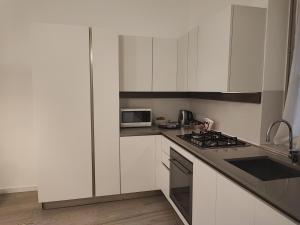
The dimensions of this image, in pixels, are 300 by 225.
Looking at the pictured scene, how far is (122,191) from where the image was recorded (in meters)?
2.79

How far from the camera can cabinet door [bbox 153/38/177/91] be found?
9.75ft

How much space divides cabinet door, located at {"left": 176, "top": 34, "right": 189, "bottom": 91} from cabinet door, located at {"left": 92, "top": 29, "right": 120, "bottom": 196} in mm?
827

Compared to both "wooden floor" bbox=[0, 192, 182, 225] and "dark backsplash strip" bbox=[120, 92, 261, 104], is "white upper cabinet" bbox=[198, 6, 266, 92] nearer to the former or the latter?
"dark backsplash strip" bbox=[120, 92, 261, 104]

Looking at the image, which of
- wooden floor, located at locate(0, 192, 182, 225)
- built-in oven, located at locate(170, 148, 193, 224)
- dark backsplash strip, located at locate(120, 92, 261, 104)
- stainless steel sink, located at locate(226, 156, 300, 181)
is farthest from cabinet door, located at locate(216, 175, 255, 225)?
wooden floor, located at locate(0, 192, 182, 225)

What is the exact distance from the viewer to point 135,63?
9.52 ft

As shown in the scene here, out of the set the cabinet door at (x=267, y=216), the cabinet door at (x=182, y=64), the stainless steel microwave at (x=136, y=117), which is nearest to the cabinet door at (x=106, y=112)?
the stainless steel microwave at (x=136, y=117)

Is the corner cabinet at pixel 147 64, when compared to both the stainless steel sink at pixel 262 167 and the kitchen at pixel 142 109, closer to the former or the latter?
the kitchen at pixel 142 109

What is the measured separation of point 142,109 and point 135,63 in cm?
63

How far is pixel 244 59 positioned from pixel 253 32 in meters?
0.24

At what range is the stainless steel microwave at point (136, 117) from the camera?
9.95 ft

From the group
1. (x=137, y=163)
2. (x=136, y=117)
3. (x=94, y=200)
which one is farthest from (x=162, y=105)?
(x=94, y=200)

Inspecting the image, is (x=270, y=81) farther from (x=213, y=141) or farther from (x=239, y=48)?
(x=213, y=141)

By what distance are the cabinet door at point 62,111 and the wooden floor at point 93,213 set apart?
18 centimetres

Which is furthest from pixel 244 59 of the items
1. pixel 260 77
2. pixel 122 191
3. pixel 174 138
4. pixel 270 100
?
pixel 122 191
